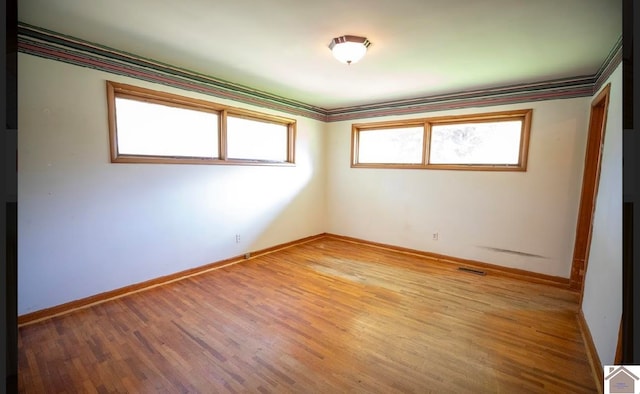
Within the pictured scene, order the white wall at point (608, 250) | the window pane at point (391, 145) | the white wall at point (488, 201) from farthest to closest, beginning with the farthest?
1. the window pane at point (391, 145)
2. the white wall at point (488, 201)
3. the white wall at point (608, 250)

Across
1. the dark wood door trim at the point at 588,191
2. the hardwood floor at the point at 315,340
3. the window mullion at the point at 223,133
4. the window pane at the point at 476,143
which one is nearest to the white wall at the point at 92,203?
the window mullion at the point at 223,133

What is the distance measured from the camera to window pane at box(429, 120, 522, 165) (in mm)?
3624

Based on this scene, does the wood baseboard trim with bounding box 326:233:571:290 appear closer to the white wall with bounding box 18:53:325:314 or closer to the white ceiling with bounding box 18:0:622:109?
the white ceiling with bounding box 18:0:622:109

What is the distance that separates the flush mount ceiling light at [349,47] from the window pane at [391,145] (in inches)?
91.9

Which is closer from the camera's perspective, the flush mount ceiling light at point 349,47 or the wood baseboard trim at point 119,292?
the flush mount ceiling light at point 349,47

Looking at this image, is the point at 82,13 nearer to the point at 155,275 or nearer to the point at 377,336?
the point at 155,275

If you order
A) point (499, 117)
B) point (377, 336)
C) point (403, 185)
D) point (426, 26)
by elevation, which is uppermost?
point (426, 26)

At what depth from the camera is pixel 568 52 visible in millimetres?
2434

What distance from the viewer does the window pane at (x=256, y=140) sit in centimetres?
385

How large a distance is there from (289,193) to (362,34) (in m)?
2.90

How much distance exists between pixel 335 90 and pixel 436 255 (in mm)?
2872

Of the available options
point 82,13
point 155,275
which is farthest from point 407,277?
point 82,13

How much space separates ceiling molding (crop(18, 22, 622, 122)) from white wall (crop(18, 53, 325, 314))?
0.09 meters

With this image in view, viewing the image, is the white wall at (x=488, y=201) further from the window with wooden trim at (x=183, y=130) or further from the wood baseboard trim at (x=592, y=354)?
the window with wooden trim at (x=183, y=130)
